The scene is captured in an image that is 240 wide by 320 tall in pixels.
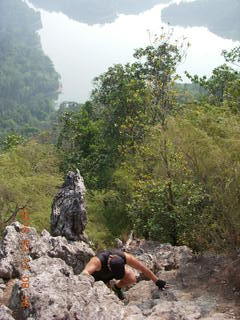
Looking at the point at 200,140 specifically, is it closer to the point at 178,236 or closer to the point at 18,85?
the point at 178,236

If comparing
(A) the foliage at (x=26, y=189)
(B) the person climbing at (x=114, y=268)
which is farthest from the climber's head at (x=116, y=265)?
(A) the foliage at (x=26, y=189)

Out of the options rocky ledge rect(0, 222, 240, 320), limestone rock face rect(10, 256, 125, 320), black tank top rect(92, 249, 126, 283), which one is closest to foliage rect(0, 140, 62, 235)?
rocky ledge rect(0, 222, 240, 320)

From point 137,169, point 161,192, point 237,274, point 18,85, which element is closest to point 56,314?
point 237,274

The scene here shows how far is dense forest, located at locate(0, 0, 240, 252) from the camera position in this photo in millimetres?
9695

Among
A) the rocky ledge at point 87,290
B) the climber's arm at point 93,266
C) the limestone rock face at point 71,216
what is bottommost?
the rocky ledge at point 87,290

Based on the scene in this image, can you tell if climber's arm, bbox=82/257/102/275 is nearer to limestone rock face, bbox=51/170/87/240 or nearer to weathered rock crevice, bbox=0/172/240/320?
weathered rock crevice, bbox=0/172/240/320

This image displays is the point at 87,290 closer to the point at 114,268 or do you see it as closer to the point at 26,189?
the point at 114,268

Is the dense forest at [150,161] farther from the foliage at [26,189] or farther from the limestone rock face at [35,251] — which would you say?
the limestone rock face at [35,251]

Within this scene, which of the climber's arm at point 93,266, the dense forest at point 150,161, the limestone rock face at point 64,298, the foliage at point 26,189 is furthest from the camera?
the foliage at point 26,189

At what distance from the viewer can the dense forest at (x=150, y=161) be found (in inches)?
382

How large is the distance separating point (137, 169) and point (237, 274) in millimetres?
8450

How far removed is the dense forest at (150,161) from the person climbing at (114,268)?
1.98 meters

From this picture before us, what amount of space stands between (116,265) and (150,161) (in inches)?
295

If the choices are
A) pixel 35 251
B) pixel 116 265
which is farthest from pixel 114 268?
pixel 35 251
